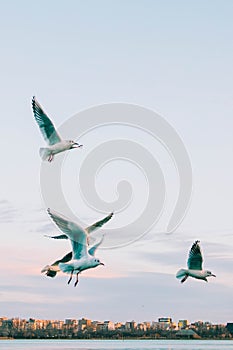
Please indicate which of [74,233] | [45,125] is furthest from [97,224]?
[45,125]

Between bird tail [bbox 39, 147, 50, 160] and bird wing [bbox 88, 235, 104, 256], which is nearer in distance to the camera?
bird wing [bbox 88, 235, 104, 256]

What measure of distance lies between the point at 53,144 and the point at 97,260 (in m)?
4.16

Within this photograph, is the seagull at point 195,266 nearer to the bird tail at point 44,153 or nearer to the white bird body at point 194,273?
the white bird body at point 194,273

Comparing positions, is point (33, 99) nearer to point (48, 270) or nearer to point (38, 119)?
point (38, 119)

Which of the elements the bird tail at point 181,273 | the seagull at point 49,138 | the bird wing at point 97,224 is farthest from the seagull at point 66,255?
the bird tail at point 181,273

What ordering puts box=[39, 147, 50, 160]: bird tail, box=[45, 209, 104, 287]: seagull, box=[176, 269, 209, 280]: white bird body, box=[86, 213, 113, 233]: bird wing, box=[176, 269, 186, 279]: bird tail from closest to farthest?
box=[45, 209, 104, 287]: seagull, box=[86, 213, 113, 233]: bird wing, box=[39, 147, 50, 160]: bird tail, box=[176, 269, 186, 279]: bird tail, box=[176, 269, 209, 280]: white bird body

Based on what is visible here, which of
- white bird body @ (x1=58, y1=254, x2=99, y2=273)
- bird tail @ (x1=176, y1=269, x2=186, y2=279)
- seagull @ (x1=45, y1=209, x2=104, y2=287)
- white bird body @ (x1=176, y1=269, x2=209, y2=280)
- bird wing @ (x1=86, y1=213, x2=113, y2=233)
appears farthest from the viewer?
white bird body @ (x1=176, y1=269, x2=209, y2=280)

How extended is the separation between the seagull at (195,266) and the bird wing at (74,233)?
23.0 feet

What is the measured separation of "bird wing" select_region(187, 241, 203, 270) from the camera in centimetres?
3179

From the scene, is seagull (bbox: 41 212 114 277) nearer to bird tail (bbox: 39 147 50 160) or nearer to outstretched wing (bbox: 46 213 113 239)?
outstretched wing (bbox: 46 213 113 239)

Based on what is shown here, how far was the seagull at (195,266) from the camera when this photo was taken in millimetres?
31719

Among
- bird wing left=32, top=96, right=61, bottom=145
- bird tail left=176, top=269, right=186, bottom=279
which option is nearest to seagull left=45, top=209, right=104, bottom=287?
bird wing left=32, top=96, right=61, bottom=145

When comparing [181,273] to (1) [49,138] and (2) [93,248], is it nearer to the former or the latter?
(2) [93,248]

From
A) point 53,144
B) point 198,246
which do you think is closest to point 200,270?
point 198,246
